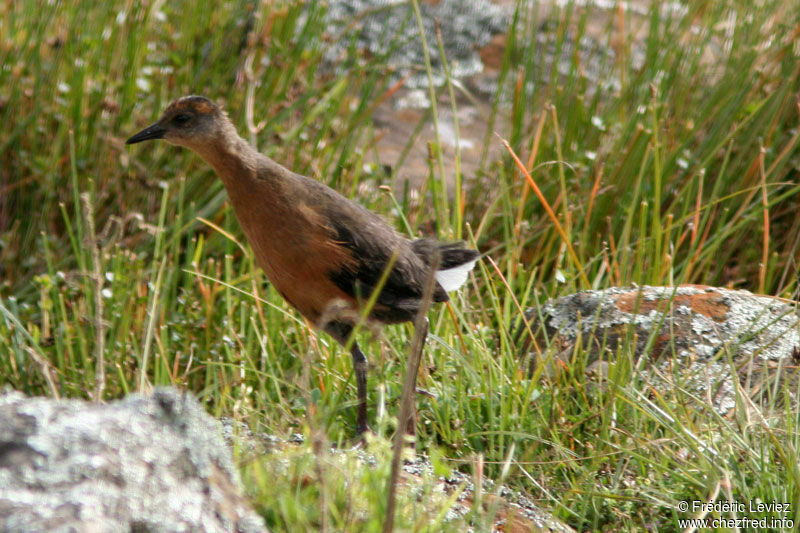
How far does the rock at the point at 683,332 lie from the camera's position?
9.30 feet

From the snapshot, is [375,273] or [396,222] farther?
[396,222]

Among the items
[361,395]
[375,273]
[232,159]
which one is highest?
[232,159]

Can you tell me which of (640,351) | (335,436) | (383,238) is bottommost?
(335,436)

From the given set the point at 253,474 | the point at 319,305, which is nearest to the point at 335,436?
the point at 319,305

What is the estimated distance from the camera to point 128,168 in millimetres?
4273

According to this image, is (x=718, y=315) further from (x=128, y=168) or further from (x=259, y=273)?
(x=128, y=168)

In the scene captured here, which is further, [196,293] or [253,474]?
[196,293]

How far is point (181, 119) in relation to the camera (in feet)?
10.3

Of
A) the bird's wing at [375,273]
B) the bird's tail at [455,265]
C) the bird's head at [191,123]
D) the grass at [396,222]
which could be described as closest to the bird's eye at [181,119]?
the bird's head at [191,123]

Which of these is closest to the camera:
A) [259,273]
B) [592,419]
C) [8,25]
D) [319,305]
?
[592,419]

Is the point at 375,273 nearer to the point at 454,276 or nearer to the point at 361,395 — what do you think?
the point at 454,276

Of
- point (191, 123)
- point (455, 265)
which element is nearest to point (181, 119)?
point (191, 123)

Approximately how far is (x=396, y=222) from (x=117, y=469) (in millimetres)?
2922

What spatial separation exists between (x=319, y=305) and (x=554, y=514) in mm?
1050
